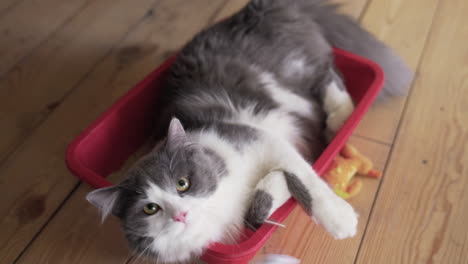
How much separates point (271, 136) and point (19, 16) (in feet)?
5.57

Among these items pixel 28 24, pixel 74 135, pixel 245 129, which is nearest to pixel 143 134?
pixel 74 135

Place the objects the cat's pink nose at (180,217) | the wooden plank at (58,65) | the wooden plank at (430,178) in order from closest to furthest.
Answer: the cat's pink nose at (180,217)
the wooden plank at (430,178)
the wooden plank at (58,65)

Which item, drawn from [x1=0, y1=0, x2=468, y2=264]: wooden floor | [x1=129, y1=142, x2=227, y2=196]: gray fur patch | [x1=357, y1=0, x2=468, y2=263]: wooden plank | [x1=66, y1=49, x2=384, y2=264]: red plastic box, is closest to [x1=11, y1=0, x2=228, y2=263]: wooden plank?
[x1=0, y1=0, x2=468, y2=264]: wooden floor

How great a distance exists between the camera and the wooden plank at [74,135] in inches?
52.9

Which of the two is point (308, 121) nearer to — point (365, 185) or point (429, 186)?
point (365, 185)

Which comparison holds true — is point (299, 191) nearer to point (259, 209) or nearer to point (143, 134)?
point (259, 209)

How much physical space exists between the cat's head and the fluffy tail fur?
85cm

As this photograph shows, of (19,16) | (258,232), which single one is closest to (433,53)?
(258,232)

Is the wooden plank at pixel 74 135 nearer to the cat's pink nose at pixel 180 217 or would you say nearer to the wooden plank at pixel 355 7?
the cat's pink nose at pixel 180 217

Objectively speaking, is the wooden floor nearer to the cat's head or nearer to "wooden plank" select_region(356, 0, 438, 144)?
"wooden plank" select_region(356, 0, 438, 144)

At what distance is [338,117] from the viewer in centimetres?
146

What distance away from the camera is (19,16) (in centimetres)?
218

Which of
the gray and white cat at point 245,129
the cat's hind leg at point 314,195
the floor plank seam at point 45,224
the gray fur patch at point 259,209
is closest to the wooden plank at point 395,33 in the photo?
the gray and white cat at point 245,129

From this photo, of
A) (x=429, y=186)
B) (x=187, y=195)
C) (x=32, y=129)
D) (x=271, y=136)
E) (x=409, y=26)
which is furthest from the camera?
(x=409, y=26)
